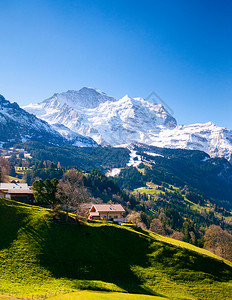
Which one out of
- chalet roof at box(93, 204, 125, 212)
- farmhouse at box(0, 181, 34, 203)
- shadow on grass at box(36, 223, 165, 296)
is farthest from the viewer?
chalet roof at box(93, 204, 125, 212)

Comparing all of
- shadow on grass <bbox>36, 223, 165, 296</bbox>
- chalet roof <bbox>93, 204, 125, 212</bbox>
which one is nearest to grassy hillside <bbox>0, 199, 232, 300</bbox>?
shadow on grass <bbox>36, 223, 165, 296</bbox>

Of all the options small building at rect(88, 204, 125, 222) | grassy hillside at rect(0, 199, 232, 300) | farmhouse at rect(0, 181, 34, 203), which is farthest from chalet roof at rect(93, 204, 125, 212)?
grassy hillside at rect(0, 199, 232, 300)

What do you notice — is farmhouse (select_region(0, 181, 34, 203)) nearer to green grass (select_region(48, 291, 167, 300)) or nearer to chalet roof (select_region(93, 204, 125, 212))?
chalet roof (select_region(93, 204, 125, 212))

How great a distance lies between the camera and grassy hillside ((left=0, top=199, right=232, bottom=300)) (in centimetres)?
A: 4128

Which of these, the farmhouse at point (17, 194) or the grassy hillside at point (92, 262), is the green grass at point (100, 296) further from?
the farmhouse at point (17, 194)

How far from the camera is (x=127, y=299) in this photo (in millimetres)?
37188

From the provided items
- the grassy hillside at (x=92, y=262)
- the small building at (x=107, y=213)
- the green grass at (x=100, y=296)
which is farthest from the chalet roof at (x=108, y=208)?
the green grass at (x=100, y=296)

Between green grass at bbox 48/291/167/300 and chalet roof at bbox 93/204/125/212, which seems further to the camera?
chalet roof at bbox 93/204/125/212

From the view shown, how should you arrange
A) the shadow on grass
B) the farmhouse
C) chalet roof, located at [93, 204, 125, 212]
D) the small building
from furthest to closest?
chalet roof, located at [93, 204, 125, 212], the small building, the farmhouse, the shadow on grass

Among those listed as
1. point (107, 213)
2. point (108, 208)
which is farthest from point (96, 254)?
point (108, 208)

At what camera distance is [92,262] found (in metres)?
48.2

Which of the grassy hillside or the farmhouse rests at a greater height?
the farmhouse

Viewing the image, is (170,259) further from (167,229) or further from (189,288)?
(167,229)

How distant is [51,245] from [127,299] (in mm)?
20327
